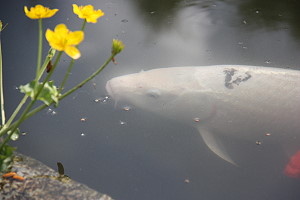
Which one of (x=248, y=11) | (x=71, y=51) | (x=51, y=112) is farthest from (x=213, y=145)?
(x=248, y=11)

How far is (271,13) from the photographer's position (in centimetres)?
394

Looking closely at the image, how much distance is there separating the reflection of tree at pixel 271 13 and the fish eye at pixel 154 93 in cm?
144

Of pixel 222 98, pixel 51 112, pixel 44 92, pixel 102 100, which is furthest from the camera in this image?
pixel 222 98

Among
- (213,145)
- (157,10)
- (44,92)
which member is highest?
(44,92)

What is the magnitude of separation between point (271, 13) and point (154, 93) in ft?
6.34

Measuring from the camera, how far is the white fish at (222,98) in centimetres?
256

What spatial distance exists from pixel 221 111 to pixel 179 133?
1.47ft

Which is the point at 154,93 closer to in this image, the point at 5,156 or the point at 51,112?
the point at 51,112

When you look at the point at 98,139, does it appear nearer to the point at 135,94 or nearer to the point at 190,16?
the point at 135,94

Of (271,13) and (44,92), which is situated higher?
(44,92)

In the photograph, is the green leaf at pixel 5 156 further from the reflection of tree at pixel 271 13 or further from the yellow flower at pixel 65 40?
the reflection of tree at pixel 271 13

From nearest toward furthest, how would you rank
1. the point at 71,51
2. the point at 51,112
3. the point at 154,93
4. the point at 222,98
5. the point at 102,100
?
1. the point at 71,51
2. the point at 51,112
3. the point at 102,100
4. the point at 222,98
5. the point at 154,93

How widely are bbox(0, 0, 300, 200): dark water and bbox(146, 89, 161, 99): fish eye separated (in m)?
0.22

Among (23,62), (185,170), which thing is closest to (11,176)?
(185,170)
